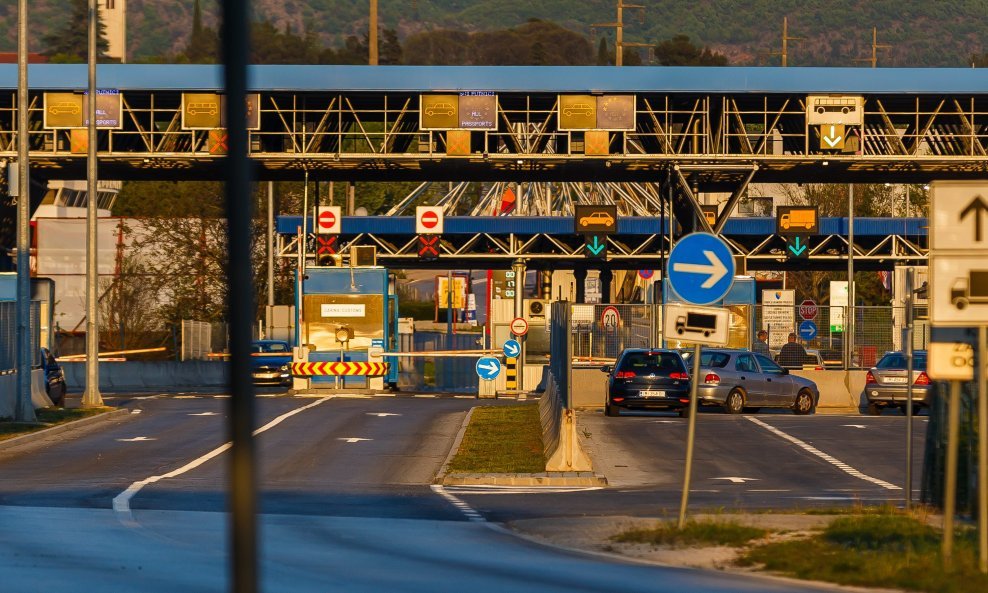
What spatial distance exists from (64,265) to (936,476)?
7340 centimetres

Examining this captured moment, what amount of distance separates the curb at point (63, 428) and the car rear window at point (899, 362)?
57.5ft

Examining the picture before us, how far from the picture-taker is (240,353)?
215 inches

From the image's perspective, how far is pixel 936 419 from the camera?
15445mm

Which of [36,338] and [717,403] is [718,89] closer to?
[717,403]

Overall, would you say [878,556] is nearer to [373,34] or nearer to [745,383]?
[745,383]

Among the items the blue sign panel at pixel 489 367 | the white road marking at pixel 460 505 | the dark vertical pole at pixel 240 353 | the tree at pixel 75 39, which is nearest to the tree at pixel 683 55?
the tree at pixel 75 39

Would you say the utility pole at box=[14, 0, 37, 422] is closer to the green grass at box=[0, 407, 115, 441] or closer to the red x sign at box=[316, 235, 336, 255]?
the green grass at box=[0, 407, 115, 441]

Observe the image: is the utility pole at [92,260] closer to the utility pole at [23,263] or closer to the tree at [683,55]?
the utility pole at [23,263]

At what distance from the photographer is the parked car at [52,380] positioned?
36438mm

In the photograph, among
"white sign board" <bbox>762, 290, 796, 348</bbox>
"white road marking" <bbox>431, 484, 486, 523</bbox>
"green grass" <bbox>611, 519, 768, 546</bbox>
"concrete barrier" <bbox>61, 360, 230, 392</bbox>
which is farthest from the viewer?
"concrete barrier" <bbox>61, 360, 230, 392</bbox>

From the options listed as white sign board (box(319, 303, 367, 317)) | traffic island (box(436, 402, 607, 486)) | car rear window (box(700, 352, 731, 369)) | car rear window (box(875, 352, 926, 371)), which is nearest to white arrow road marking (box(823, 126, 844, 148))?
car rear window (box(875, 352, 926, 371))

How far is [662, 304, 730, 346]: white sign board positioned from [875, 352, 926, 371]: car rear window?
75.4 ft

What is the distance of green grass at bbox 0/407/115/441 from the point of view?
2809 cm

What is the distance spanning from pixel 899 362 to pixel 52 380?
19.9m
